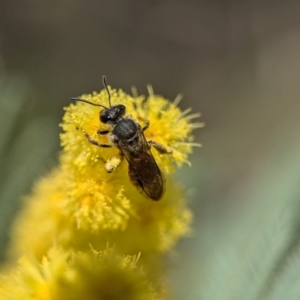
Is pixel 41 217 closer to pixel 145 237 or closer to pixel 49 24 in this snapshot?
pixel 145 237

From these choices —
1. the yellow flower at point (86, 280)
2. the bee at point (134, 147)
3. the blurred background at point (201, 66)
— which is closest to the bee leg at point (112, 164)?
the bee at point (134, 147)

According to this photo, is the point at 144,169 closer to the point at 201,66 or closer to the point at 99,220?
the point at 99,220

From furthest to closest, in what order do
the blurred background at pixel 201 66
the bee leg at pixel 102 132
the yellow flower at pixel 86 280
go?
the blurred background at pixel 201 66
the bee leg at pixel 102 132
the yellow flower at pixel 86 280

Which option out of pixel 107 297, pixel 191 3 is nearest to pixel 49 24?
pixel 191 3

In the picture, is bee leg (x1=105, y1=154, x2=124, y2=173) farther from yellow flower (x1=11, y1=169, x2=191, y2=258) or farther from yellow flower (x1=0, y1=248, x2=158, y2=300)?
yellow flower (x1=0, y1=248, x2=158, y2=300)

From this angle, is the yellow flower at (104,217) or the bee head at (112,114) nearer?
the yellow flower at (104,217)

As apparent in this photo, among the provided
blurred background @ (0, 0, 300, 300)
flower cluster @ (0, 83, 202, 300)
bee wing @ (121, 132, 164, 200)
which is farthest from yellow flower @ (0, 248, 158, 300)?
blurred background @ (0, 0, 300, 300)

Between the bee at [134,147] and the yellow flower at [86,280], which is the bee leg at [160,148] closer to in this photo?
the bee at [134,147]
